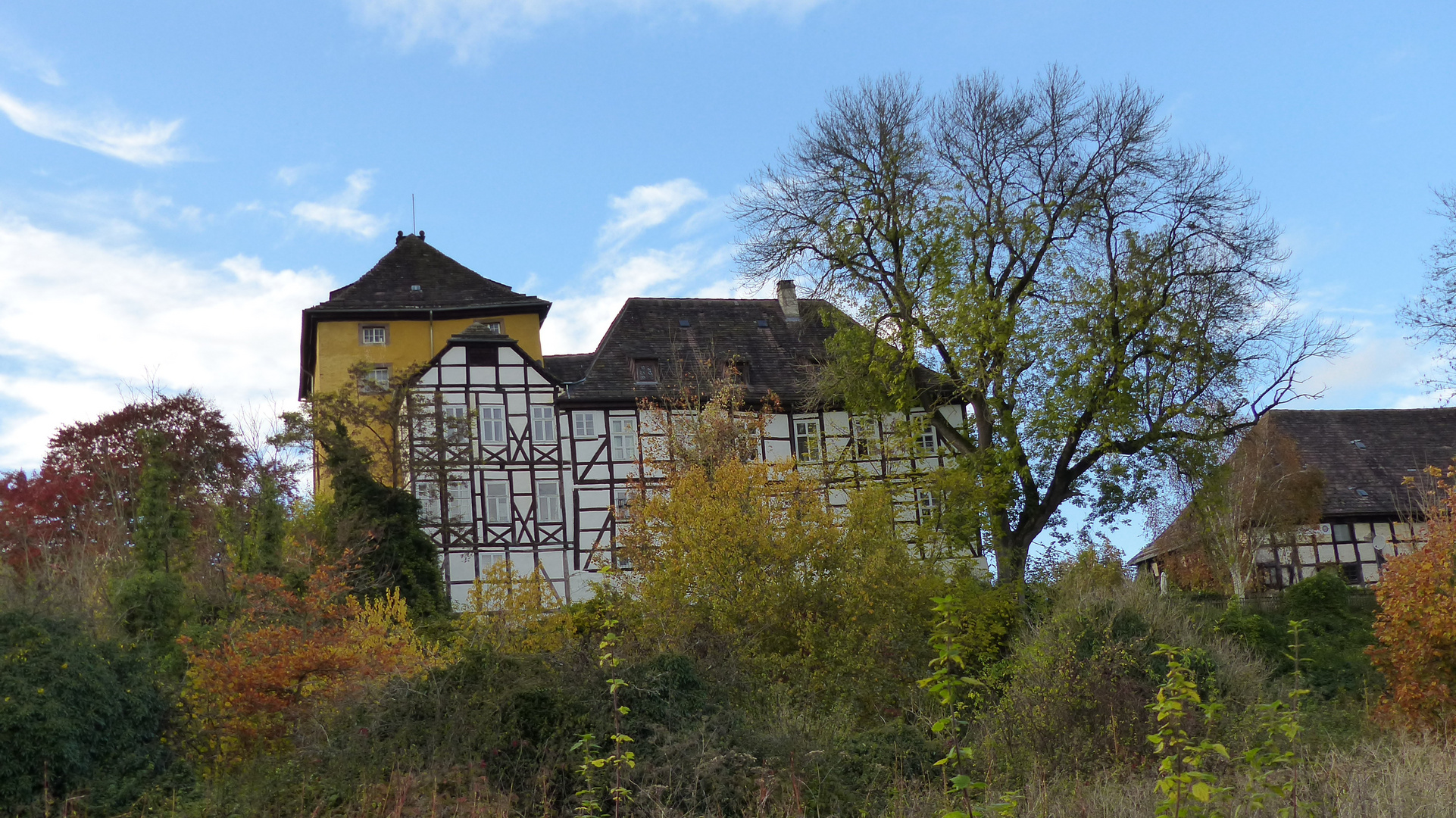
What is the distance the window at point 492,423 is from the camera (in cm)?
3381

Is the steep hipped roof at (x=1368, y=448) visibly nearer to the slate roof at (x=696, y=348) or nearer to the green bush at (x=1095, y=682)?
the slate roof at (x=696, y=348)

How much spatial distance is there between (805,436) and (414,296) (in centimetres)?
1250

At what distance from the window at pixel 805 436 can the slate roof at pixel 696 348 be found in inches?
25.5

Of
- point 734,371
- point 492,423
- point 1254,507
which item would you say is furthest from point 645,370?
point 1254,507

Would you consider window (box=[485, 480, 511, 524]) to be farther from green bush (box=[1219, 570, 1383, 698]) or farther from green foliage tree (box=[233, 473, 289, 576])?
green bush (box=[1219, 570, 1383, 698])

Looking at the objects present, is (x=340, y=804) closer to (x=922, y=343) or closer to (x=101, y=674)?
(x=101, y=674)

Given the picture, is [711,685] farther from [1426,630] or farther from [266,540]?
[266,540]

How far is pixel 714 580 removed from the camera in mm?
21234

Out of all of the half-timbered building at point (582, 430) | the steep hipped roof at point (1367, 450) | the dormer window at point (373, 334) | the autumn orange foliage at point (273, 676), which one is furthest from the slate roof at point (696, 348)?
the autumn orange foliage at point (273, 676)

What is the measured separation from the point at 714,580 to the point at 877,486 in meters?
4.46

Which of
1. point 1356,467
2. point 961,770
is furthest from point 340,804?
point 1356,467

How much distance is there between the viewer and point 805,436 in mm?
35156

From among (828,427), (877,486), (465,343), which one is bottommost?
(877,486)

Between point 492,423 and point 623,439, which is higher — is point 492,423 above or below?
above
